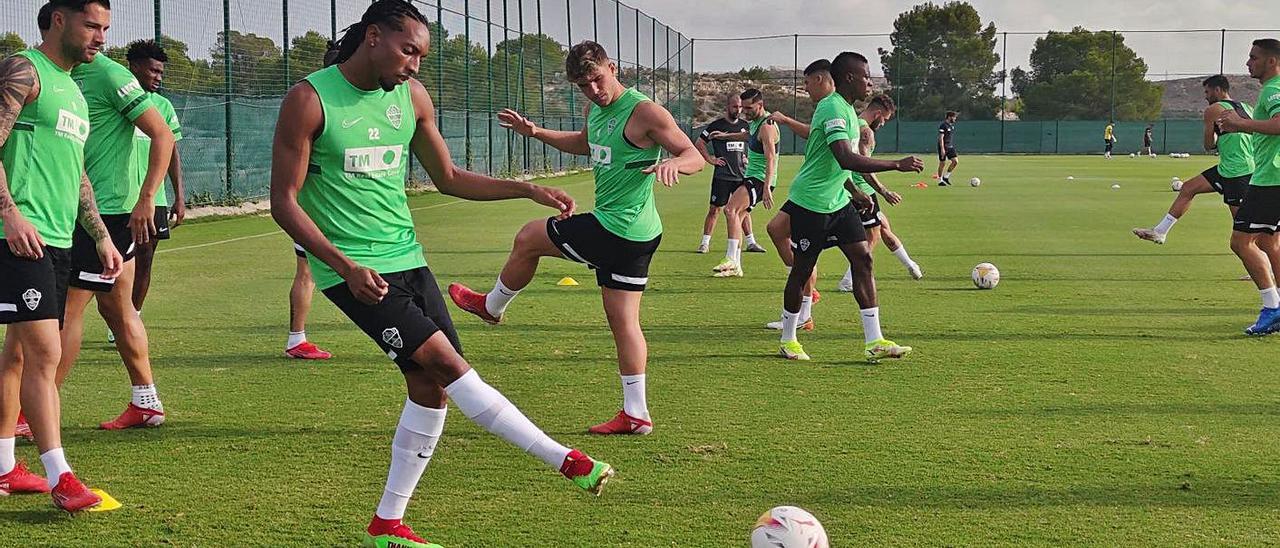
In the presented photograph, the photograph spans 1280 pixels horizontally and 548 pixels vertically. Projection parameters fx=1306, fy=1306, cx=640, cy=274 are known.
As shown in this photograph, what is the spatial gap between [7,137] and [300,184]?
1.22 metres

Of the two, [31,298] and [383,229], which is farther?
[31,298]

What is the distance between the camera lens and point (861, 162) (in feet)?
26.5

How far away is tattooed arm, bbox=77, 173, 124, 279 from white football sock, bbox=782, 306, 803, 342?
180 inches

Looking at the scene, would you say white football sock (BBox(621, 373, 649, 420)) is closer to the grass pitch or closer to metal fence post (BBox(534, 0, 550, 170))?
the grass pitch

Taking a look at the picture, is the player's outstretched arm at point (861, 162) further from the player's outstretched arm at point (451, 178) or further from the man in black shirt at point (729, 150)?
the man in black shirt at point (729, 150)

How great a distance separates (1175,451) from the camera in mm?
6043

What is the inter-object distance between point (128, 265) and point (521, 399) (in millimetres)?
2215

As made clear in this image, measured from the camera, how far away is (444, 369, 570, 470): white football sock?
4.44 m

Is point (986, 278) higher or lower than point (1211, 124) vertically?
lower

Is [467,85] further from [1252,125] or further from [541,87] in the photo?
[1252,125]

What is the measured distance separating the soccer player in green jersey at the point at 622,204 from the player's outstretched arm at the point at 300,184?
207 cm

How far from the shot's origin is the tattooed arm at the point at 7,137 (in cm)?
463

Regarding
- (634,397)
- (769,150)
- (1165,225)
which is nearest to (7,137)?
(634,397)

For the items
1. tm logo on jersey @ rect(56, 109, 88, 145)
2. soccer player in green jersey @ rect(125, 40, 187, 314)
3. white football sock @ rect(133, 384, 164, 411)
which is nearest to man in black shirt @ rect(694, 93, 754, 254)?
soccer player in green jersey @ rect(125, 40, 187, 314)
